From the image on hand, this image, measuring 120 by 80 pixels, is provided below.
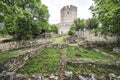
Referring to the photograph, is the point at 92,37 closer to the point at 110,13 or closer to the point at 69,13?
the point at 110,13

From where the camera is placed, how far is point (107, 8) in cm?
1603

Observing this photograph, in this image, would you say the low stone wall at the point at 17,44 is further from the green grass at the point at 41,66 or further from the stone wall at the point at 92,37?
the green grass at the point at 41,66

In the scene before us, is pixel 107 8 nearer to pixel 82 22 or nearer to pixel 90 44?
pixel 90 44

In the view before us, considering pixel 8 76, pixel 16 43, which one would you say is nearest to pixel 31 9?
pixel 16 43

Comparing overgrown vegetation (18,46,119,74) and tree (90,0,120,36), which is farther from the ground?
tree (90,0,120,36)

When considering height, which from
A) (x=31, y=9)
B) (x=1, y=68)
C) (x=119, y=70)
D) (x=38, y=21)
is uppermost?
(x=31, y=9)

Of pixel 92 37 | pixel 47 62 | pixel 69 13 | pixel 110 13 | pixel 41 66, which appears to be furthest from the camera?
pixel 69 13

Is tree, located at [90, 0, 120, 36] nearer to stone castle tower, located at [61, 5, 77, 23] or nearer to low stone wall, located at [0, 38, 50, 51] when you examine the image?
low stone wall, located at [0, 38, 50, 51]

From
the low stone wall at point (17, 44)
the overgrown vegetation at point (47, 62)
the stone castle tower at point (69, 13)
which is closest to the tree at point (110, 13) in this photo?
the overgrown vegetation at point (47, 62)

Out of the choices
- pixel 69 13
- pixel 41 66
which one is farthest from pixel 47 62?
pixel 69 13

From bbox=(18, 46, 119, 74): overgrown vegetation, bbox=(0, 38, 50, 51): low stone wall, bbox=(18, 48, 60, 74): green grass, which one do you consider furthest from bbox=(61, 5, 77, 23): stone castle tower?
bbox=(18, 48, 60, 74): green grass

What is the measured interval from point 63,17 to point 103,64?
193 ft

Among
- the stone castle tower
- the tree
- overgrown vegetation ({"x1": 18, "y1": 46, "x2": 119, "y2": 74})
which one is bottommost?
overgrown vegetation ({"x1": 18, "y1": 46, "x2": 119, "y2": 74})

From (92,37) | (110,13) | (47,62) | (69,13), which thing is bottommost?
(47,62)
